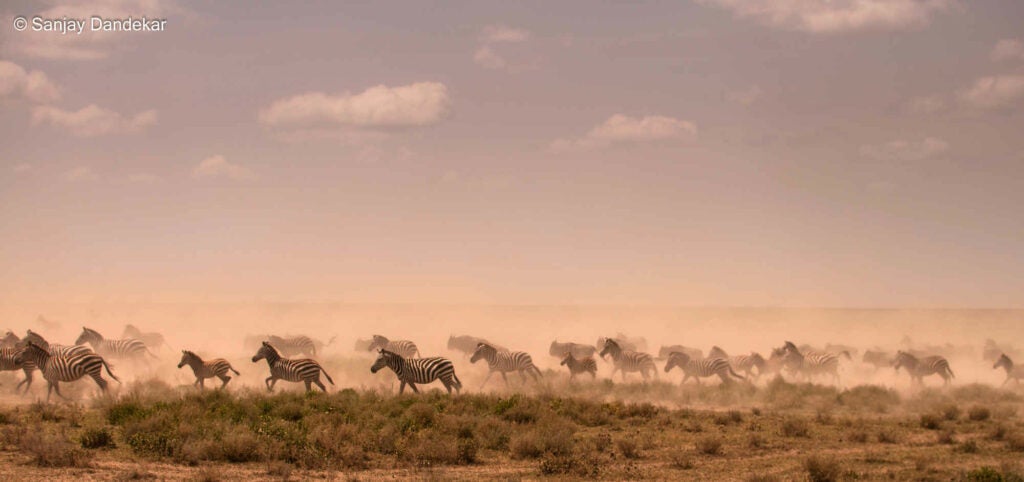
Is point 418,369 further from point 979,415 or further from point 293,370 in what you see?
point 979,415

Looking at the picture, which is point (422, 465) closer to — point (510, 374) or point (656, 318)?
point (510, 374)

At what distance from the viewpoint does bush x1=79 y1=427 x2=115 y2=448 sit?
17156 millimetres

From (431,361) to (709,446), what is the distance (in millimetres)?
10104

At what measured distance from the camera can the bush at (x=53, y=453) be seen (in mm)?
15344

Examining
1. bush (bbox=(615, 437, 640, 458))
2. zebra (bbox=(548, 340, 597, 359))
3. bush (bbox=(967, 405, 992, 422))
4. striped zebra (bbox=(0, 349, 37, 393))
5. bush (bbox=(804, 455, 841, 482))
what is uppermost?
zebra (bbox=(548, 340, 597, 359))

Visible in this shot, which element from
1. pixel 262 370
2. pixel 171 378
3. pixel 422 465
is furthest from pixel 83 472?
pixel 262 370

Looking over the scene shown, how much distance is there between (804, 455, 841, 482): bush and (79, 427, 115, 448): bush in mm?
13307

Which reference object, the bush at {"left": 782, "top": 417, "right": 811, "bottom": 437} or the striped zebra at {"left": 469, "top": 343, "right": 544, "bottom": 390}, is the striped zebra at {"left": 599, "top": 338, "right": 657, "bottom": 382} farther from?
the bush at {"left": 782, "top": 417, "right": 811, "bottom": 437}

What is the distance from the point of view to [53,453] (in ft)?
50.4

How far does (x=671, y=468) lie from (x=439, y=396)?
8509 mm

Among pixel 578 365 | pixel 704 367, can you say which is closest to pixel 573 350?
pixel 704 367

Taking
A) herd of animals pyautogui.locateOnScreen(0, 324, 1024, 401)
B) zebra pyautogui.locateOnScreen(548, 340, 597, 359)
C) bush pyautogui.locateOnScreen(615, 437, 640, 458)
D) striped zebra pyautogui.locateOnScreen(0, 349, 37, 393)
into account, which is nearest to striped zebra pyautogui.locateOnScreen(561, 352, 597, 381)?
herd of animals pyautogui.locateOnScreen(0, 324, 1024, 401)

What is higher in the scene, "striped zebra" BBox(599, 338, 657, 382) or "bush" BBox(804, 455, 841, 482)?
"striped zebra" BBox(599, 338, 657, 382)

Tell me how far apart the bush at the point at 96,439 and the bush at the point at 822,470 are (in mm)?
13307
